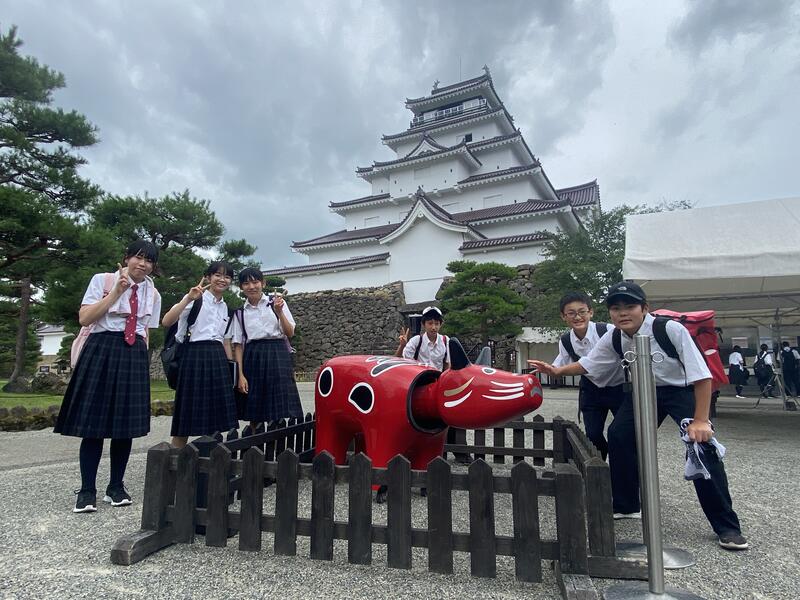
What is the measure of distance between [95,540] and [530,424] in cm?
312

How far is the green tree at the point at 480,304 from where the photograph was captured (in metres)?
13.6

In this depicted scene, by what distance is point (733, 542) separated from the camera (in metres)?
2.46

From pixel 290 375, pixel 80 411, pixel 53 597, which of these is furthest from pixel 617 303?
pixel 80 411

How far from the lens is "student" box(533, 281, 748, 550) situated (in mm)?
2430

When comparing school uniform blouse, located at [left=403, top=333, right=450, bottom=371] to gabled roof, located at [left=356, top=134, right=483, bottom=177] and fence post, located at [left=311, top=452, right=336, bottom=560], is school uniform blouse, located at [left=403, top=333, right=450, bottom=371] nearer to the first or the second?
fence post, located at [left=311, top=452, right=336, bottom=560]

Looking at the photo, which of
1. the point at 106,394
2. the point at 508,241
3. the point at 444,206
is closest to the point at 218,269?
the point at 106,394

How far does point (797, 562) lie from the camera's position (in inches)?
92.4

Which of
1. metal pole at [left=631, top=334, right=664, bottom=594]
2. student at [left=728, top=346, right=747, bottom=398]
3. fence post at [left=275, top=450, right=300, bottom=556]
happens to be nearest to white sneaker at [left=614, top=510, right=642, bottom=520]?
metal pole at [left=631, top=334, right=664, bottom=594]

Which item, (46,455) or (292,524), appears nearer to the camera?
(292,524)

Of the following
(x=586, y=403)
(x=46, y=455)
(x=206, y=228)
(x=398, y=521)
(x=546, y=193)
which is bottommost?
→ (x=46, y=455)

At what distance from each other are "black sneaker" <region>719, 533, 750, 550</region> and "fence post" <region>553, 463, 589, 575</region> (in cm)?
106

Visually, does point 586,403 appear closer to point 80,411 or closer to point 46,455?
point 80,411

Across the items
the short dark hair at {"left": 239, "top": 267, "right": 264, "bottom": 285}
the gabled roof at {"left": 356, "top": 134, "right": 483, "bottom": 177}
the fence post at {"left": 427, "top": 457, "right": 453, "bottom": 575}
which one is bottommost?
the fence post at {"left": 427, "top": 457, "right": 453, "bottom": 575}

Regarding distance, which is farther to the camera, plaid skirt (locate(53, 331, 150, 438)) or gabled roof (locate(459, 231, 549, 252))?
gabled roof (locate(459, 231, 549, 252))
